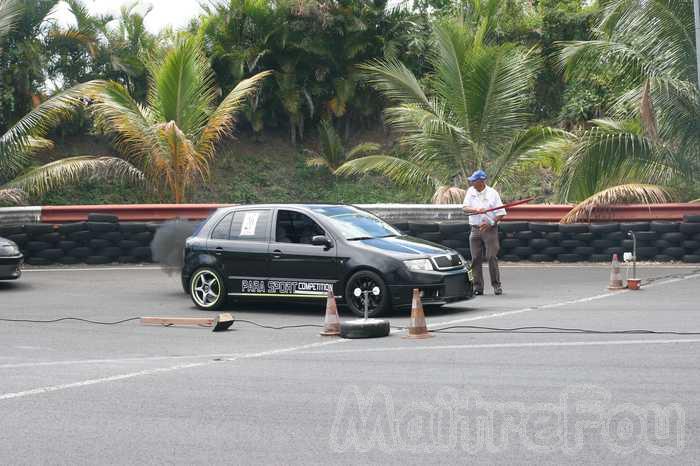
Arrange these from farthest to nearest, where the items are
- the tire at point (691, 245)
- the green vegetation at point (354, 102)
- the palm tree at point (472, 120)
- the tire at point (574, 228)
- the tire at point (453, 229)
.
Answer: the palm tree at point (472, 120)
the green vegetation at point (354, 102)
the tire at point (453, 229)
the tire at point (574, 228)
the tire at point (691, 245)

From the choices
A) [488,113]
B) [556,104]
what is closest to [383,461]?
[488,113]

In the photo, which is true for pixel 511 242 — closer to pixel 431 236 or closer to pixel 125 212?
→ pixel 431 236

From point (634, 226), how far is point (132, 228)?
378 inches

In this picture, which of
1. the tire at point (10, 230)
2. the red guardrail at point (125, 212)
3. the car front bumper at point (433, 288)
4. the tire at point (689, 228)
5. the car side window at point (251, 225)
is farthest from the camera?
the red guardrail at point (125, 212)

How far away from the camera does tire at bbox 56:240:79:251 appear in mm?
20812

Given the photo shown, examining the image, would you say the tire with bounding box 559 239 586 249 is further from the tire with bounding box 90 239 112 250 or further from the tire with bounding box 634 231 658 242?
the tire with bounding box 90 239 112 250

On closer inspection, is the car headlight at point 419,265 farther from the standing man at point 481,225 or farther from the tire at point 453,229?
the tire at point 453,229

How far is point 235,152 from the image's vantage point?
37281mm

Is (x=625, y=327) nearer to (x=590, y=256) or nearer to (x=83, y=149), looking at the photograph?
(x=590, y=256)

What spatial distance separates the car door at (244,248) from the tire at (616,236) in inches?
298

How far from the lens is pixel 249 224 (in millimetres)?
14414

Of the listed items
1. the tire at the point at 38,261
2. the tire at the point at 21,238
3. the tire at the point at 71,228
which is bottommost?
the tire at the point at 38,261

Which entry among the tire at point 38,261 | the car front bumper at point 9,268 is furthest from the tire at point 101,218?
the car front bumper at point 9,268

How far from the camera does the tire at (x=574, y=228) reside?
760 inches
